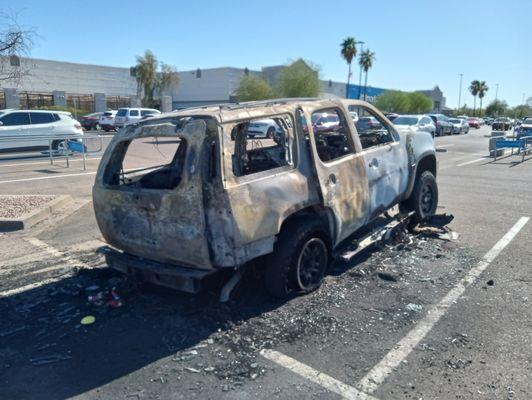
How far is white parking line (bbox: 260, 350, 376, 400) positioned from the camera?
9.56 ft

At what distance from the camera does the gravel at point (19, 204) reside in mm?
7309

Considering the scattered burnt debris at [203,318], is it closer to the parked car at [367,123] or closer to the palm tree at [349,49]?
the parked car at [367,123]

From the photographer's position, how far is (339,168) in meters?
4.50

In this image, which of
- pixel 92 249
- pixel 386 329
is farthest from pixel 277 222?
pixel 92 249

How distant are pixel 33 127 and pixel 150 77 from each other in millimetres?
39204

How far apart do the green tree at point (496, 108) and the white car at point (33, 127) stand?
117m

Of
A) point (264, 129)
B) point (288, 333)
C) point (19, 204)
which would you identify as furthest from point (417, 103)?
point (288, 333)

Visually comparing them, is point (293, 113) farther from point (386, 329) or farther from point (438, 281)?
point (438, 281)

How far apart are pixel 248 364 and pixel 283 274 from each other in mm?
975

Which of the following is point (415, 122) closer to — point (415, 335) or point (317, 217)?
point (317, 217)

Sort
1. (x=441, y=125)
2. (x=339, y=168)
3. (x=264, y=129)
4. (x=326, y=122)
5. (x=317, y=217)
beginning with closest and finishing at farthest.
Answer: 1. (x=317, y=217)
2. (x=339, y=168)
3. (x=264, y=129)
4. (x=326, y=122)
5. (x=441, y=125)

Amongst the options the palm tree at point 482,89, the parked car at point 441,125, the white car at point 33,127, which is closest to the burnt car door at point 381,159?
the white car at point 33,127

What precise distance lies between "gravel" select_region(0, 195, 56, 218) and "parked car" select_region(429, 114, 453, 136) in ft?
104

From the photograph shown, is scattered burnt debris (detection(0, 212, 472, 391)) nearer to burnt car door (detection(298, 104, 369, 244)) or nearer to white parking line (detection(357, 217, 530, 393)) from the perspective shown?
white parking line (detection(357, 217, 530, 393))
